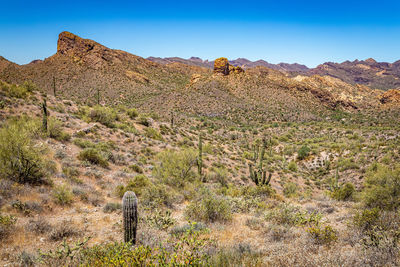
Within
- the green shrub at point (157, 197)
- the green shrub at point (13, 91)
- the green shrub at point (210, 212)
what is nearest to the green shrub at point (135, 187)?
the green shrub at point (157, 197)

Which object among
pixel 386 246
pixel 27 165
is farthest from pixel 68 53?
pixel 386 246

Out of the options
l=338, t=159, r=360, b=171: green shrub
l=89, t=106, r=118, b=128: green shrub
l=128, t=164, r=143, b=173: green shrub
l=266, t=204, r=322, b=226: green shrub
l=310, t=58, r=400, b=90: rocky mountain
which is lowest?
l=338, t=159, r=360, b=171: green shrub

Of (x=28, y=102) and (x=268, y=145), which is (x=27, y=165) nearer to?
(x=28, y=102)

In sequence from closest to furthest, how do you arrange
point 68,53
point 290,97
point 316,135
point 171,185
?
point 171,185 < point 316,135 < point 290,97 < point 68,53

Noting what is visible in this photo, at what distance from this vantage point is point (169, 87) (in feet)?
226

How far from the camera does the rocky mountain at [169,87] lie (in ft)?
160

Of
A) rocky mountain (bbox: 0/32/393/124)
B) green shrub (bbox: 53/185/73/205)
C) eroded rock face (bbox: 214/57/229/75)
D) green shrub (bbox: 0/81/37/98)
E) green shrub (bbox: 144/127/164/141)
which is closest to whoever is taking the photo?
green shrub (bbox: 53/185/73/205)

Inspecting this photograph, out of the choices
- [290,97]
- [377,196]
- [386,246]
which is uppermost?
[290,97]

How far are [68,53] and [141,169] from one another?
75746mm

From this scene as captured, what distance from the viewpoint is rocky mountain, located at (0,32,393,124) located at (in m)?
48.8

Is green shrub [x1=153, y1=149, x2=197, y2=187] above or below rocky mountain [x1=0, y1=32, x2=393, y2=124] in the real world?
below

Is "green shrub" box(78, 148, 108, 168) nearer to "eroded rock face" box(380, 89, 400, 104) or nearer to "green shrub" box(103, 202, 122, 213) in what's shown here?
"green shrub" box(103, 202, 122, 213)

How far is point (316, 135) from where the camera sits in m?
35.5

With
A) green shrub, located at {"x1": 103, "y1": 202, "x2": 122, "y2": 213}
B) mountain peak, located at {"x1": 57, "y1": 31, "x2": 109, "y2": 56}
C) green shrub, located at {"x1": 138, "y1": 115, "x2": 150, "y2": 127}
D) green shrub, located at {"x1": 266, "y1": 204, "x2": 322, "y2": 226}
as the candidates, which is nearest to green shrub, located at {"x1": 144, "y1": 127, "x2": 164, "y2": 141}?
green shrub, located at {"x1": 138, "y1": 115, "x2": 150, "y2": 127}
